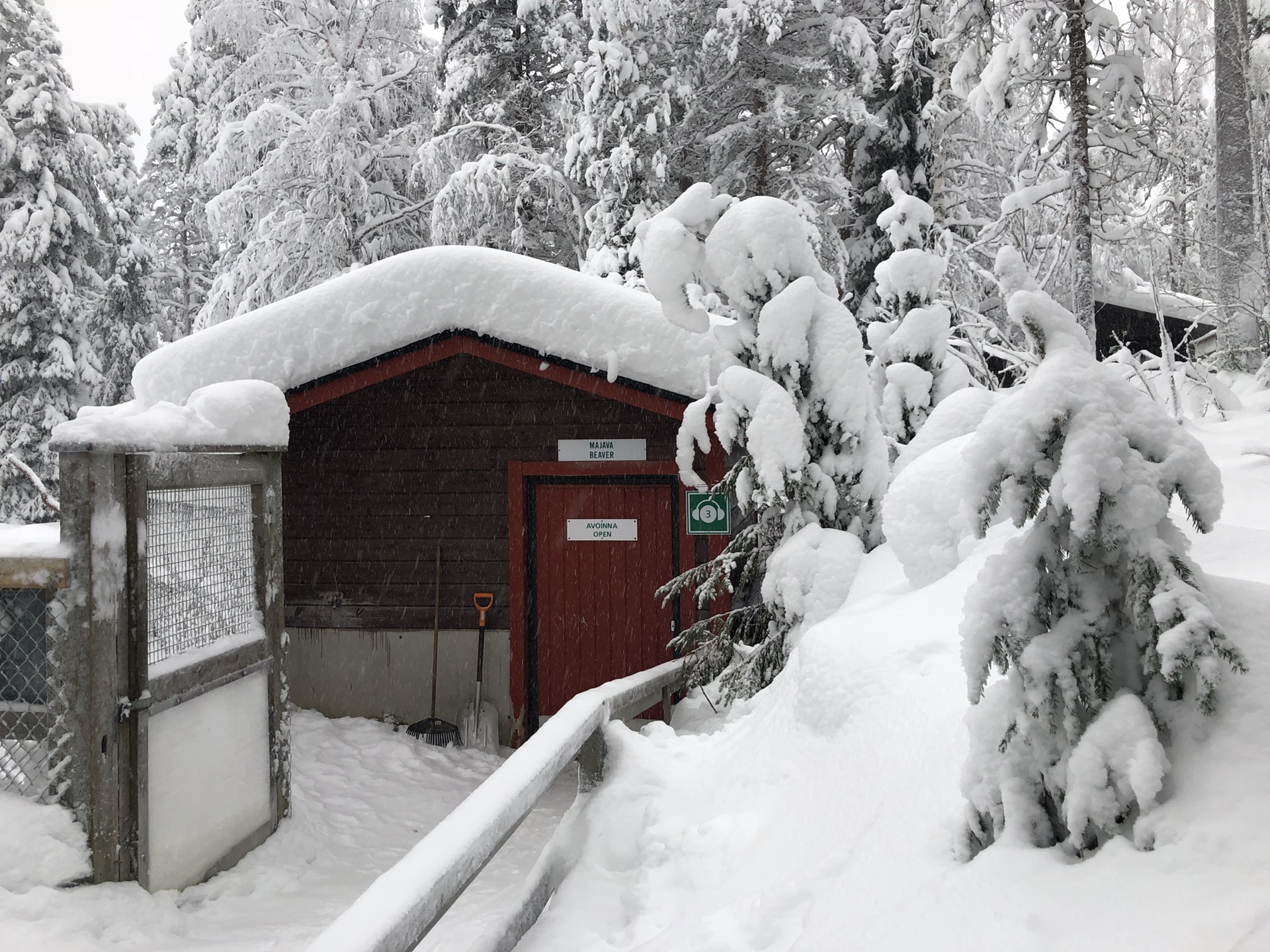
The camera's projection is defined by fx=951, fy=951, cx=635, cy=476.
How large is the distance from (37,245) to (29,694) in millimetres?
18361

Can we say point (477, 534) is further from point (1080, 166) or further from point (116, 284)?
point (116, 284)

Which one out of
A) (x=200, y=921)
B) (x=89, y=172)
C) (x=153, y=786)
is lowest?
(x=200, y=921)

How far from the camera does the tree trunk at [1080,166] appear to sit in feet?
27.8

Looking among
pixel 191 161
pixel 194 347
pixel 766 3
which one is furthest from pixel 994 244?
pixel 191 161

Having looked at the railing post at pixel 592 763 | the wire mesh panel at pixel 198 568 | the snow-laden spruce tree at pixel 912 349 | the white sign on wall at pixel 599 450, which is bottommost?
the railing post at pixel 592 763

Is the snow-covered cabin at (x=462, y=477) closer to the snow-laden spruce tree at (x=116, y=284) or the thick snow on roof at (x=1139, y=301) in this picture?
the thick snow on roof at (x=1139, y=301)

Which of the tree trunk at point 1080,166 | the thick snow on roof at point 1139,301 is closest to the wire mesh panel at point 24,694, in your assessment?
the tree trunk at point 1080,166

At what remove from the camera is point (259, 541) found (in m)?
5.70

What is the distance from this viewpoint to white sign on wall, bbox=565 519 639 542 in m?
8.48

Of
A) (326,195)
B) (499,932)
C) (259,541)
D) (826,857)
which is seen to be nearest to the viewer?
(826,857)

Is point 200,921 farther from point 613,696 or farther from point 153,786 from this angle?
point 613,696

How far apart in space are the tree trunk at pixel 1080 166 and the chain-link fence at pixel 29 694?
800 centimetres

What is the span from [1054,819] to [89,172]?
2340 cm

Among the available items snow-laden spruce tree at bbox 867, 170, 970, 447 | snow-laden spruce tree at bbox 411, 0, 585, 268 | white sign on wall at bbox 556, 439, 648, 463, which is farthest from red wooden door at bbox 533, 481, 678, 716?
snow-laden spruce tree at bbox 411, 0, 585, 268
